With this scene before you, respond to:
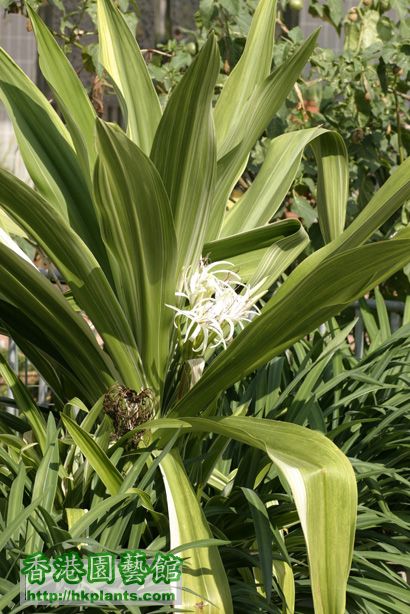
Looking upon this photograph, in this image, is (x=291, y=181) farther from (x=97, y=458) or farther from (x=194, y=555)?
(x=194, y=555)

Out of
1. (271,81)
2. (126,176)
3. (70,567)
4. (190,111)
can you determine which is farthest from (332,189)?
(70,567)

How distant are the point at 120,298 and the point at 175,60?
6.07 feet

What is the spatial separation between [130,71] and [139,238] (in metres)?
0.63

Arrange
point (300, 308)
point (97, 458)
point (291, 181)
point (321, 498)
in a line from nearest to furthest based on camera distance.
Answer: point (321, 498) → point (97, 458) → point (300, 308) → point (291, 181)

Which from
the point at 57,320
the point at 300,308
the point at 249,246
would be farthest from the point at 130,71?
the point at 300,308

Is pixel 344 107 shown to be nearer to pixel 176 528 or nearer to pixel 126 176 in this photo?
pixel 126 176

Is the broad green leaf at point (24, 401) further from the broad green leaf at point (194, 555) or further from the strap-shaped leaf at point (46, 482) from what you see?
the broad green leaf at point (194, 555)

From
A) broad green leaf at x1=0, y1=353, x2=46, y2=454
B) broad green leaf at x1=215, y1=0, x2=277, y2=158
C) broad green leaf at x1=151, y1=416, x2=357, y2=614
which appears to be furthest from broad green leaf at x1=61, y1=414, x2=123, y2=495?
broad green leaf at x1=215, y1=0, x2=277, y2=158

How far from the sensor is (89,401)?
231 cm

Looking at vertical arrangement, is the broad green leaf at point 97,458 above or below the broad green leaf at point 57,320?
below

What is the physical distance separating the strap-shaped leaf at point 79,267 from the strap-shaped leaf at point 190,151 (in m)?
0.23

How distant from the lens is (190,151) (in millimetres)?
2152

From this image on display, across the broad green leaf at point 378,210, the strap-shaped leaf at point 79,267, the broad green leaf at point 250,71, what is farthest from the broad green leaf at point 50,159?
the broad green leaf at point 378,210

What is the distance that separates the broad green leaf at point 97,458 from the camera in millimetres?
1793
